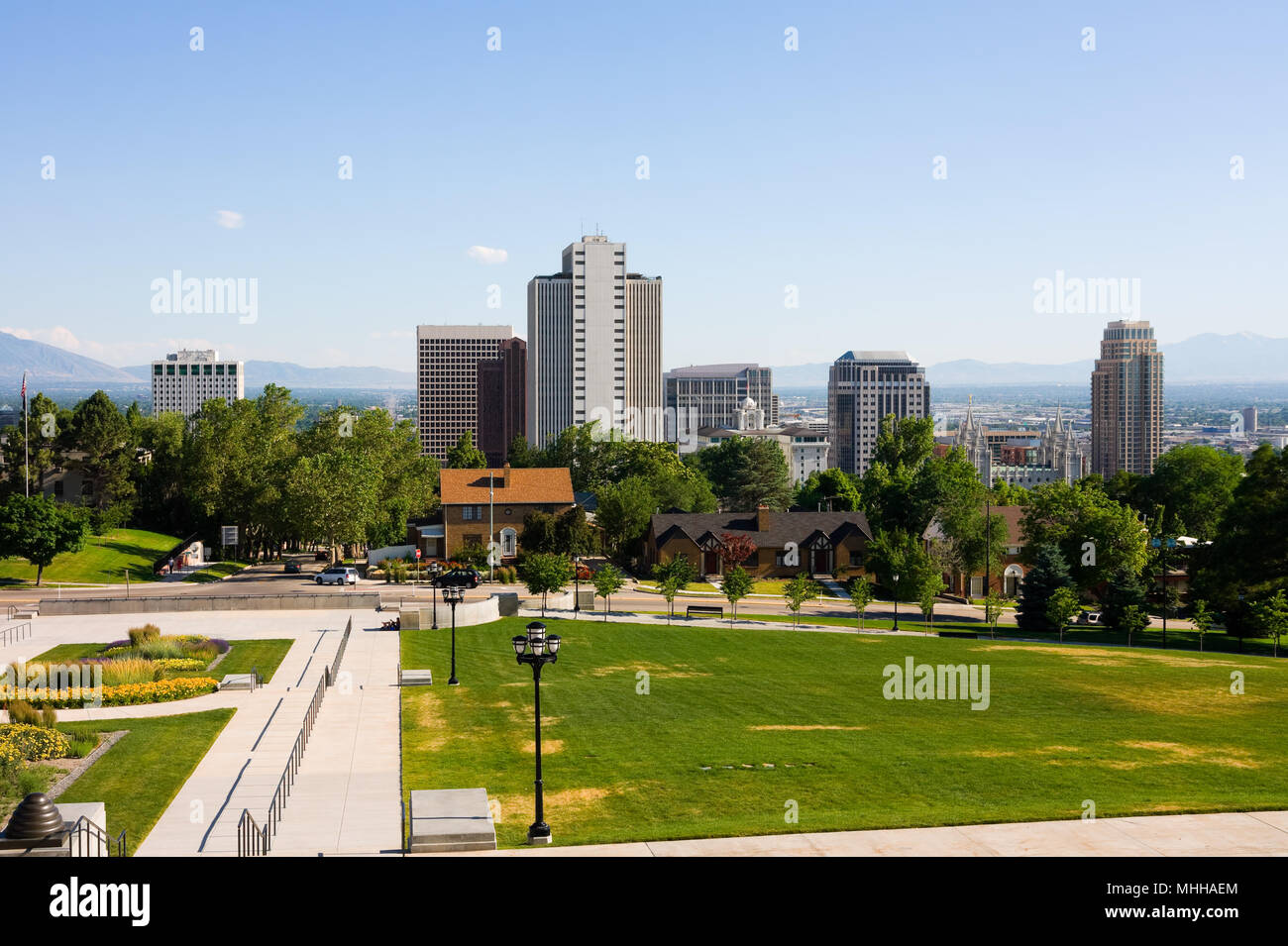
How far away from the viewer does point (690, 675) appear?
138ft

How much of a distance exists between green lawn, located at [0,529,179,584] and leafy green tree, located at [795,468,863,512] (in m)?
57.0

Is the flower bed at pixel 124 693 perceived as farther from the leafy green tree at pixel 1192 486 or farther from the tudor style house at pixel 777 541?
the leafy green tree at pixel 1192 486

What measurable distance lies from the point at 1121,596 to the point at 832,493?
47.5 m

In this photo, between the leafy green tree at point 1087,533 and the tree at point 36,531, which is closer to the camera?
the tree at point 36,531

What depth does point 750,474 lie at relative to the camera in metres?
133

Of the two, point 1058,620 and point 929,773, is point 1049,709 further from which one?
point 1058,620

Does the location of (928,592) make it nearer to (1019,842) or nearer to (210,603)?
(210,603)

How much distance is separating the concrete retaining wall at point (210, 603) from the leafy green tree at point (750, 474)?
78736 mm

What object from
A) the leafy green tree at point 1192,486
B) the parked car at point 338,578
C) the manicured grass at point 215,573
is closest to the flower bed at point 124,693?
the parked car at point 338,578

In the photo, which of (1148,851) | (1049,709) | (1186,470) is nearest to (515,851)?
(1148,851)

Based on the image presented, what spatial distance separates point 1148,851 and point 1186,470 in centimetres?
9146

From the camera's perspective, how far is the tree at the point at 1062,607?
58.1 meters

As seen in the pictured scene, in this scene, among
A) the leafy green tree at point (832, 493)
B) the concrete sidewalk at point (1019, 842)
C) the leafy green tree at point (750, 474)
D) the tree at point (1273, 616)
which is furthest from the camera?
the leafy green tree at point (750, 474)

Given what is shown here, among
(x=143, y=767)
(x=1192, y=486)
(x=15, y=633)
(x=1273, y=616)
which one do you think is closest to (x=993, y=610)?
(x=1273, y=616)
